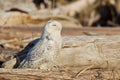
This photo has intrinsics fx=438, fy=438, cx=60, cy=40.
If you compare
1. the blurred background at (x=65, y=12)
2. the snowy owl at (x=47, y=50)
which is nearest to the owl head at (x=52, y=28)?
the snowy owl at (x=47, y=50)

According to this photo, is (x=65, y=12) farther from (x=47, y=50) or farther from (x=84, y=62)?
(x=47, y=50)

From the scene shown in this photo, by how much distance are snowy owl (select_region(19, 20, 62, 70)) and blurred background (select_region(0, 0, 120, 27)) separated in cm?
285

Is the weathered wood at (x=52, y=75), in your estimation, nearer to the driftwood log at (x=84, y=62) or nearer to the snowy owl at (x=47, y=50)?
the driftwood log at (x=84, y=62)

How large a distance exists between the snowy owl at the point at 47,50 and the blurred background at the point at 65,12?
2.85 metres

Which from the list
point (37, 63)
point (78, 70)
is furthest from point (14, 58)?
point (78, 70)

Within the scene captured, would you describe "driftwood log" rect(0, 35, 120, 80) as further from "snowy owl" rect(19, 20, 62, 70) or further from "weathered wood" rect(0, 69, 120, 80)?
"snowy owl" rect(19, 20, 62, 70)

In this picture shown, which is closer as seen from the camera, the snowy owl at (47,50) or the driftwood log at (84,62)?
the driftwood log at (84,62)

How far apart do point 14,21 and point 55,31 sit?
302cm

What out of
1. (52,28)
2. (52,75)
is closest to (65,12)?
(52,28)

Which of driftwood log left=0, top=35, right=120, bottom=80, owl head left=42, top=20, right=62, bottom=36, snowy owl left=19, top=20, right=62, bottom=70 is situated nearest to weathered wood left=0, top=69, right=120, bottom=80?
driftwood log left=0, top=35, right=120, bottom=80

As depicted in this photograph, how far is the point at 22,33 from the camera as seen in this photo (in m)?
5.96

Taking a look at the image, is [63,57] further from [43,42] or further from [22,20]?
[22,20]

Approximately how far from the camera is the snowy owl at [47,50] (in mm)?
3982

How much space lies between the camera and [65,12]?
9180mm
